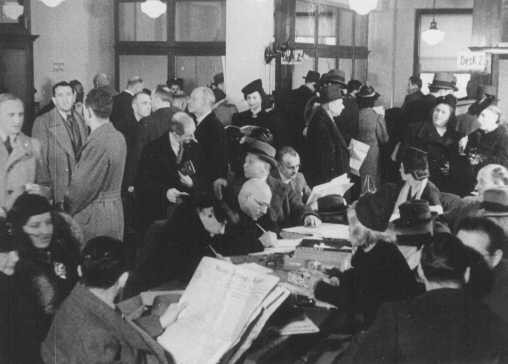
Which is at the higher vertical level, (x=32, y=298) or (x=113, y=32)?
(x=113, y=32)

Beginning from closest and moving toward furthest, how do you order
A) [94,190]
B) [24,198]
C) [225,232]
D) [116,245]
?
1. [116,245]
2. [24,198]
3. [225,232]
4. [94,190]

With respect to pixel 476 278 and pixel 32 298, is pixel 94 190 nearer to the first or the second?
pixel 32 298

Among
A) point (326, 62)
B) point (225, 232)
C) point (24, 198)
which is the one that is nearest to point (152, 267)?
point (225, 232)

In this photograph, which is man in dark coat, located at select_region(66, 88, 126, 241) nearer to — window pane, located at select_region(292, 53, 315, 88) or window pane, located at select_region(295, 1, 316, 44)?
window pane, located at select_region(292, 53, 315, 88)

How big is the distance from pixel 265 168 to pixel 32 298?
5.94 feet

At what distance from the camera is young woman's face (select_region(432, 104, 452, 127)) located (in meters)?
5.46

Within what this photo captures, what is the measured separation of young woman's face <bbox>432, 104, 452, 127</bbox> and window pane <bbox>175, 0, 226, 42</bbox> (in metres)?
3.71

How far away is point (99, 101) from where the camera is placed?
3730mm

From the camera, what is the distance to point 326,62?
8930 millimetres

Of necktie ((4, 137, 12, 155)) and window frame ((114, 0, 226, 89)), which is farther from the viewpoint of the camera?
window frame ((114, 0, 226, 89))

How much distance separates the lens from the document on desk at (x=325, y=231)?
385cm

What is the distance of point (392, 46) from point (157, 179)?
6076 mm

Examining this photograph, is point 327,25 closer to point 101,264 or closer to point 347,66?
point 347,66

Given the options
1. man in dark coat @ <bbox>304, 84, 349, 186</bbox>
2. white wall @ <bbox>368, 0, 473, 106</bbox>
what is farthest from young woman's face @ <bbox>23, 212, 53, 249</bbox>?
white wall @ <bbox>368, 0, 473, 106</bbox>
